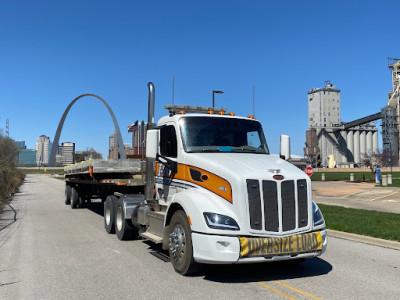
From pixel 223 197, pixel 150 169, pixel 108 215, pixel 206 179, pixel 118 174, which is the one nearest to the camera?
pixel 223 197

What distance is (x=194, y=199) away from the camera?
557 centimetres

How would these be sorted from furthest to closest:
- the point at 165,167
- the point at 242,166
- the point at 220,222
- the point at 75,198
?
1. the point at 75,198
2. the point at 165,167
3. the point at 242,166
4. the point at 220,222

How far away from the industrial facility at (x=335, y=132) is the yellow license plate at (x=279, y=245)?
436 ft

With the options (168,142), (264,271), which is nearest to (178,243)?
(264,271)

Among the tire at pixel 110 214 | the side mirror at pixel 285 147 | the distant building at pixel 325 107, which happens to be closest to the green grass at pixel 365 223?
the side mirror at pixel 285 147

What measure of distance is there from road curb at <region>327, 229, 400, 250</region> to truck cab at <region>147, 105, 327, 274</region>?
143 inches

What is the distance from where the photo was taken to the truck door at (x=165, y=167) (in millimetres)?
6742

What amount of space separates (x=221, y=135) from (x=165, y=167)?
1.22 m

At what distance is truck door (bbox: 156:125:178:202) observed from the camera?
6742 millimetres

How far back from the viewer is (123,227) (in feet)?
29.0

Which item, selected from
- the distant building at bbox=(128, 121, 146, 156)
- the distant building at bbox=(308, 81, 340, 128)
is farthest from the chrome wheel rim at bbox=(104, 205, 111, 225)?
the distant building at bbox=(308, 81, 340, 128)

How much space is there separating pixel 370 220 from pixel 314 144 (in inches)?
5528

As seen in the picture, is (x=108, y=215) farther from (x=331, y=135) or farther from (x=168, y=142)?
(x=331, y=135)

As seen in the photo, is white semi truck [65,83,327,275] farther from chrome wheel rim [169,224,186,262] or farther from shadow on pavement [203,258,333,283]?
shadow on pavement [203,258,333,283]
